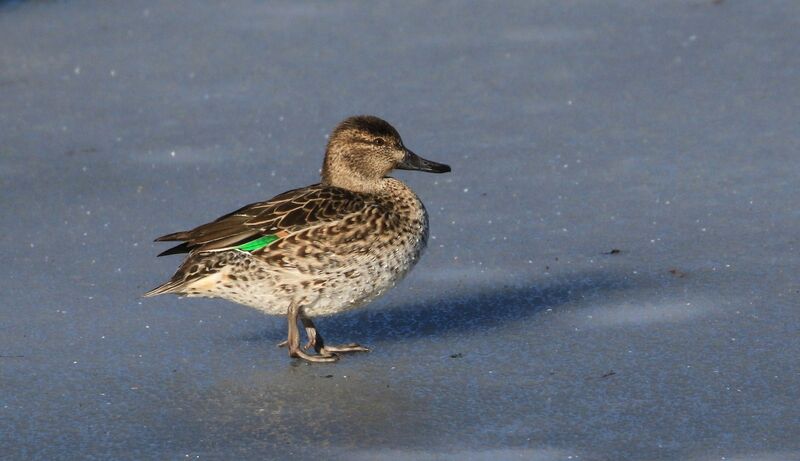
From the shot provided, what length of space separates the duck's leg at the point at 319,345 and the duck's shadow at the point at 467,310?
0.45 ft

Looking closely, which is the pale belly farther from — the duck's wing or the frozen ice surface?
the frozen ice surface

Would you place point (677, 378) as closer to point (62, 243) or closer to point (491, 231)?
point (491, 231)

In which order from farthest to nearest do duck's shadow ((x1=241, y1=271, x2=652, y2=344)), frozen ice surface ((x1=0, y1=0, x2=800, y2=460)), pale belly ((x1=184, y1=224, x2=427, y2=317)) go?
duck's shadow ((x1=241, y1=271, x2=652, y2=344)) < pale belly ((x1=184, y1=224, x2=427, y2=317)) < frozen ice surface ((x1=0, y1=0, x2=800, y2=460))

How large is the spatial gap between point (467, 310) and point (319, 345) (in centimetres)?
67

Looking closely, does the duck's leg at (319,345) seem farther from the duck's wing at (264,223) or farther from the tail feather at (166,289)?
the tail feather at (166,289)

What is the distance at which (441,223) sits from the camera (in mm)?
7008

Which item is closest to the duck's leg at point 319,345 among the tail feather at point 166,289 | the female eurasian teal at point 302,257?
the female eurasian teal at point 302,257

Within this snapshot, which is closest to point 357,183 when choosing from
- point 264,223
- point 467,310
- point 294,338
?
point 264,223

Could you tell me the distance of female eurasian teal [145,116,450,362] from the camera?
563 cm

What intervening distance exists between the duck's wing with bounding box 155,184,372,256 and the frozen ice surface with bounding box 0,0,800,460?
0.43 metres

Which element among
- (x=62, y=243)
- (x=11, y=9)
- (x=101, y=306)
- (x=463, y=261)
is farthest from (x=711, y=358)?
(x=11, y=9)

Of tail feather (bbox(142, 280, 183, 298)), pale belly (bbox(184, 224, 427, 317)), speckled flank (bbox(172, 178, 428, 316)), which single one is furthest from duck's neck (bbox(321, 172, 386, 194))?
tail feather (bbox(142, 280, 183, 298))

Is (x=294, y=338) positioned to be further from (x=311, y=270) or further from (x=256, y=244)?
(x=256, y=244)

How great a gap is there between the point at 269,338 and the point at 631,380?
61.5 inches
